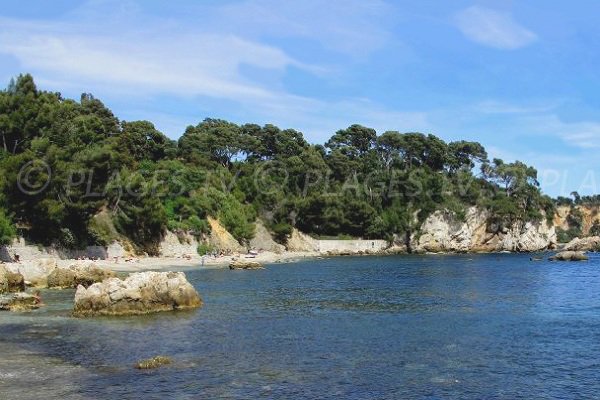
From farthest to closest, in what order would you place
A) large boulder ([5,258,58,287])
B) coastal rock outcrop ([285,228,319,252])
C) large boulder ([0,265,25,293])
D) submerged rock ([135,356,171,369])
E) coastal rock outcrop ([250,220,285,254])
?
coastal rock outcrop ([285,228,319,252])
coastal rock outcrop ([250,220,285,254])
large boulder ([5,258,58,287])
large boulder ([0,265,25,293])
submerged rock ([135,356,171,369])

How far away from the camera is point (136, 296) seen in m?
33.0

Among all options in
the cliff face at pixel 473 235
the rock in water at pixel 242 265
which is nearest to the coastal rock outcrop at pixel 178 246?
the rock in water at pixel 242 265

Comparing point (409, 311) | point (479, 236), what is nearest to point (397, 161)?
point (479, 236)

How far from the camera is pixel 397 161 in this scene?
481ft

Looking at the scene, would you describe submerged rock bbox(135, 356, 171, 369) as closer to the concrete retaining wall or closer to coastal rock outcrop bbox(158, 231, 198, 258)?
coastal rock outcrop bbox(158, 231, 198, 258)

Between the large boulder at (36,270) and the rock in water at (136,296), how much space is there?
594 inches

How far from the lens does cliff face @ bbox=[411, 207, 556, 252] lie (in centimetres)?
13825

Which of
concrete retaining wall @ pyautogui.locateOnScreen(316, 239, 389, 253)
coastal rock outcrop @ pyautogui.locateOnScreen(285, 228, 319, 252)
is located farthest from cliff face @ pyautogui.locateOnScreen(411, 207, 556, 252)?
coastal rock outcrop @ pyautogui.locateOnScreen(285, 228, 319, 252)

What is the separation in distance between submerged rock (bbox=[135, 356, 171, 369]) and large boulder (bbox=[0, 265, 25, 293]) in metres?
23.5

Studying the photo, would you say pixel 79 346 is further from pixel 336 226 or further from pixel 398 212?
pixel 398 212

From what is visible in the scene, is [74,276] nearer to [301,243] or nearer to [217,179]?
[217,179]

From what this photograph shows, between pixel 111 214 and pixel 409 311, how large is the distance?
55181 millimetres

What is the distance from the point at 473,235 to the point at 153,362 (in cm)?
13011

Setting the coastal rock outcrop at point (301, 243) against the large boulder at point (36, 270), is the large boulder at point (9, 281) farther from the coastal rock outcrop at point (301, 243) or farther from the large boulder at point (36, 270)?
the coastal rock outcrop at point (301, 243)
